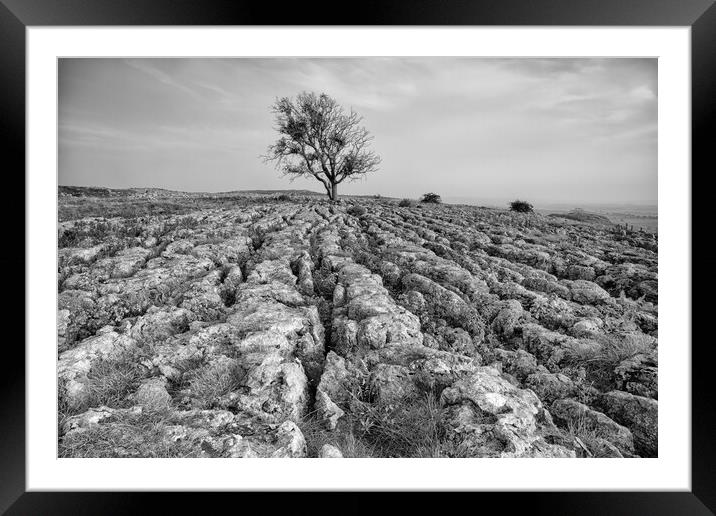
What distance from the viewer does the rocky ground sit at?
2.88 meters

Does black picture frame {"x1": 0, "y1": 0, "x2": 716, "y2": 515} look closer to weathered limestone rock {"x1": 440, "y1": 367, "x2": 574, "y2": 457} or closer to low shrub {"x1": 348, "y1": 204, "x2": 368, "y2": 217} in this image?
weathered limestone rock {"x1": 440, "y1": 367, "x2": 574, "y2": 457}

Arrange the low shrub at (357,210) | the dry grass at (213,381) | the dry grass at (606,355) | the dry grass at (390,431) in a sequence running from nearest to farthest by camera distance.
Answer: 1. the dry grass at (390,431)
2. the dry grass at (213,381)
3. the dry grass at (606,355)
4. the low shrub at (357,210)

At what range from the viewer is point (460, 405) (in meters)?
2.97

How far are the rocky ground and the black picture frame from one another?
0.37m

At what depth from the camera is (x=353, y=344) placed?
3.79 m

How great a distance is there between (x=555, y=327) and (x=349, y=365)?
254 centimetres

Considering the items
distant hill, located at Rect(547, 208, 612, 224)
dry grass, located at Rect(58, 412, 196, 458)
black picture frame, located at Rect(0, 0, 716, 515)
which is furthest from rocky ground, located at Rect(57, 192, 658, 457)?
black picture frame, located at Rect(0, 0, 716, 515)

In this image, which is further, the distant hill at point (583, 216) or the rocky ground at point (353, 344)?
the distant hill at point (583, 216)
